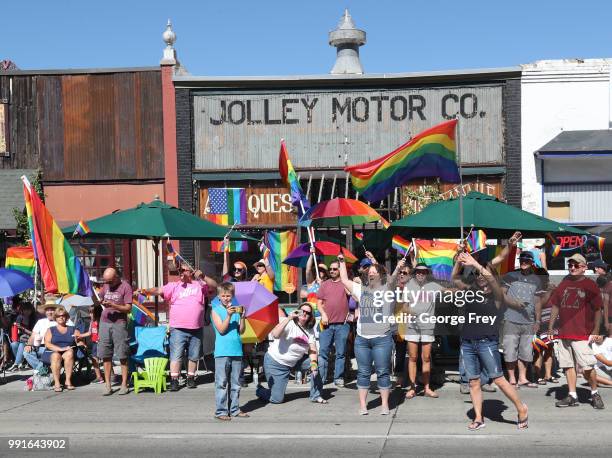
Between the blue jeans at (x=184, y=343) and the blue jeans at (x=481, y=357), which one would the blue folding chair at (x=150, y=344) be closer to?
the blue jeans at (x=184, y=343)

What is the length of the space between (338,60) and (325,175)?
439 cm

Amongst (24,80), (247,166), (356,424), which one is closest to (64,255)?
(356,424)

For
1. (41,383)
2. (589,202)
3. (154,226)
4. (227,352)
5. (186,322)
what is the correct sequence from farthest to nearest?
(589,202) → (154,226) → (41,383) → (186,322) → (227,352)

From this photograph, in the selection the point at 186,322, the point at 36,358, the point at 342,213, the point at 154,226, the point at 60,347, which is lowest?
the point at 36,358

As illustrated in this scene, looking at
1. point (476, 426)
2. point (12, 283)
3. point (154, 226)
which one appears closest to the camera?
point (476, 426)

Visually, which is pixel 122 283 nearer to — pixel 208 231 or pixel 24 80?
pixel 208 231

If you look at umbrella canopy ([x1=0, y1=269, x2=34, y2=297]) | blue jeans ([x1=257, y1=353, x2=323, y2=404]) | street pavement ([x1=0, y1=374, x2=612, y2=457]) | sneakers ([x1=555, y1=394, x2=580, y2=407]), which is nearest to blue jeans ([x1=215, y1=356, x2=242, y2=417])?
street pavement ([x1=0, y1=374, x2=612, y2=457])

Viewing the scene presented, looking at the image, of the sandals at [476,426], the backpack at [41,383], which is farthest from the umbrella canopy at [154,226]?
the sandals at [476,426]

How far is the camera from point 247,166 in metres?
22.1

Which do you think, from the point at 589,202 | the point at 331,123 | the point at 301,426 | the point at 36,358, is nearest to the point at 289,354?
the point at 301,426

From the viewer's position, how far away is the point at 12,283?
1397cm

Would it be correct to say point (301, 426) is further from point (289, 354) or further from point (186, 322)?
point (186, 322)

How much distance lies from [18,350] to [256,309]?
518cm

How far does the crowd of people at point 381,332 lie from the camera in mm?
10281
